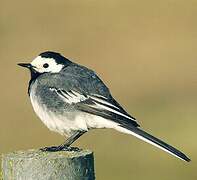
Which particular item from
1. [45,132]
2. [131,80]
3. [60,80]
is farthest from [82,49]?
[60,80]

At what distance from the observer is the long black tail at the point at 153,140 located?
295 inches

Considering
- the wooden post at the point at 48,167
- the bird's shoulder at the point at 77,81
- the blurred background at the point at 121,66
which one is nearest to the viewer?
the wooden post at the point at 48,167

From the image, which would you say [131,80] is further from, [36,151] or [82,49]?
[36,151]

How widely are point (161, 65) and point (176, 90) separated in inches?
126

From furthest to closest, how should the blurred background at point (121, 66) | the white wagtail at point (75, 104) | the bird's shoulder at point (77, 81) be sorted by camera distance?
the blurred background at point (121, 66)
the bird's shoulder at point (77, 81)
the white wagtail at point (75, 104)

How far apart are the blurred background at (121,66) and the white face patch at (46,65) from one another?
4.66 meters

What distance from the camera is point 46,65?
8.98 meters

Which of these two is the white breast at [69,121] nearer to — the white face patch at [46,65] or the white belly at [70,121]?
the white belly at [70,121]

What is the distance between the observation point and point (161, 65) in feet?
80.4

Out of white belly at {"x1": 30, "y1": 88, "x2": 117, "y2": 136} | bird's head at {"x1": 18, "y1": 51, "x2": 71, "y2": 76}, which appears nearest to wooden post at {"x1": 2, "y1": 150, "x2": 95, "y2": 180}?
white belly at {"x1": 30, "y1": 88, "x2": 117, "y2": 136}

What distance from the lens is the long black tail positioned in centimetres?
749

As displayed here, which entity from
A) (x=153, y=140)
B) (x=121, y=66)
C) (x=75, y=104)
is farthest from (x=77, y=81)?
(x=121, y=66)

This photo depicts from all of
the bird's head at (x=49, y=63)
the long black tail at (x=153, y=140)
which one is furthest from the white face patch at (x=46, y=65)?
the long black tail at (x=153, y=140)

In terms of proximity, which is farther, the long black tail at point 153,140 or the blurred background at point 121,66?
the blurred background at point 121,66
